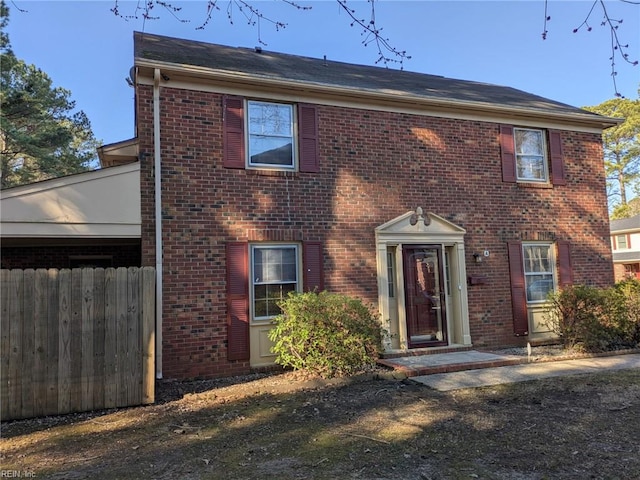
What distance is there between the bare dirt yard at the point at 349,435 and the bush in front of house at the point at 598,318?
2.33 metres

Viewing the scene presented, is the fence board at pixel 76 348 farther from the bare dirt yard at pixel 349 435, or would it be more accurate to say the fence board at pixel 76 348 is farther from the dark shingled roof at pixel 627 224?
the dark shingled roof at pixel 627 224

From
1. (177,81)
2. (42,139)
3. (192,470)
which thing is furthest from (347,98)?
(42,139)

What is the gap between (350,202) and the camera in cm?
884

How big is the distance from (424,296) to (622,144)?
37.3 meters

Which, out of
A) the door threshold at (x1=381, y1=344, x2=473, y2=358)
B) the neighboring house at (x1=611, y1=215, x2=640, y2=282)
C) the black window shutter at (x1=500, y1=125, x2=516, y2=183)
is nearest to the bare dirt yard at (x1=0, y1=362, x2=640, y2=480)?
the door threshold at (x1=381, y1=344, x2=473, y2=358)

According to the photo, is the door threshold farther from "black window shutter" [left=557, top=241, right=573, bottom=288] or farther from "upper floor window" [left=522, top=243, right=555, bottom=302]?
"black window shutter" [left=557, top=241, right=573, bottom=288]

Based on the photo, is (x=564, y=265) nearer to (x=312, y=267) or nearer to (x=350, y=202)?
(x=350, y=202)

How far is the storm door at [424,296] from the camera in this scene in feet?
29.9

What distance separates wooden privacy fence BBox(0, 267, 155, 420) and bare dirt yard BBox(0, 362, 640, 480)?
22cm

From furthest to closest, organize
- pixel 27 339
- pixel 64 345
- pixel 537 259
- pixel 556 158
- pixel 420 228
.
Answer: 1. pixel 556 158
2. pixel 537 259
3. pixel 420 228
4. pixel 64 345
5. pixel 27 339

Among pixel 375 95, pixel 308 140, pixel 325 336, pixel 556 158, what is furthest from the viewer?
pixel 556 158

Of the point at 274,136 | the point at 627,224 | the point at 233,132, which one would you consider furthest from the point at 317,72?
the point at 627,224

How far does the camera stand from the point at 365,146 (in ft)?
29.8

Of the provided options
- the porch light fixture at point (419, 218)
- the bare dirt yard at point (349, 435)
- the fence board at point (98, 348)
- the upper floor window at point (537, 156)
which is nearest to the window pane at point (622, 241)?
the upper floor window at point (537, 156)
